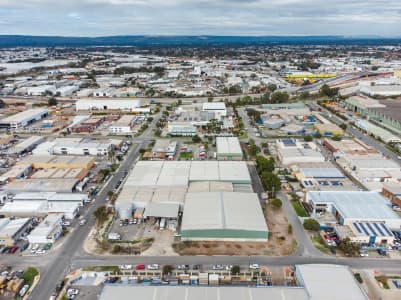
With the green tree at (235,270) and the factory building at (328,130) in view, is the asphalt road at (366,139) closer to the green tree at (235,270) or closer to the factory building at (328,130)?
the factory building at (328,130)

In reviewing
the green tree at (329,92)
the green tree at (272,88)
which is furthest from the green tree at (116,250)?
the green tree at (329,92)

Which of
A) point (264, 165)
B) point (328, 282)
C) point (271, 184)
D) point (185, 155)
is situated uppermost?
point (264, 165)

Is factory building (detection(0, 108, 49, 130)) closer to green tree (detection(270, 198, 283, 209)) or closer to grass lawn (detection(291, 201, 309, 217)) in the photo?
green tree (detection(270, 198, 283, 209))

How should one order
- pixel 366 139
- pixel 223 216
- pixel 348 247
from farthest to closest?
pixel 366 139, pixel 223 216, pixel 348 247

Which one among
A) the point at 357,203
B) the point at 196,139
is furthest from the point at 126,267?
the point at 196,139

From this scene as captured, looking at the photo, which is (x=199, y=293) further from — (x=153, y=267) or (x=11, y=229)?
(x=11, y=229)

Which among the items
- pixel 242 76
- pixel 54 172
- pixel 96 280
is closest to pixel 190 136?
pixel 54 172

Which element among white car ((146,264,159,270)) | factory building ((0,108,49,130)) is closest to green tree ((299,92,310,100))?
factory building ((0,108,49,130))

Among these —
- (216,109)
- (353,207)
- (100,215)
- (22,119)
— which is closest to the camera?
(100,215)
